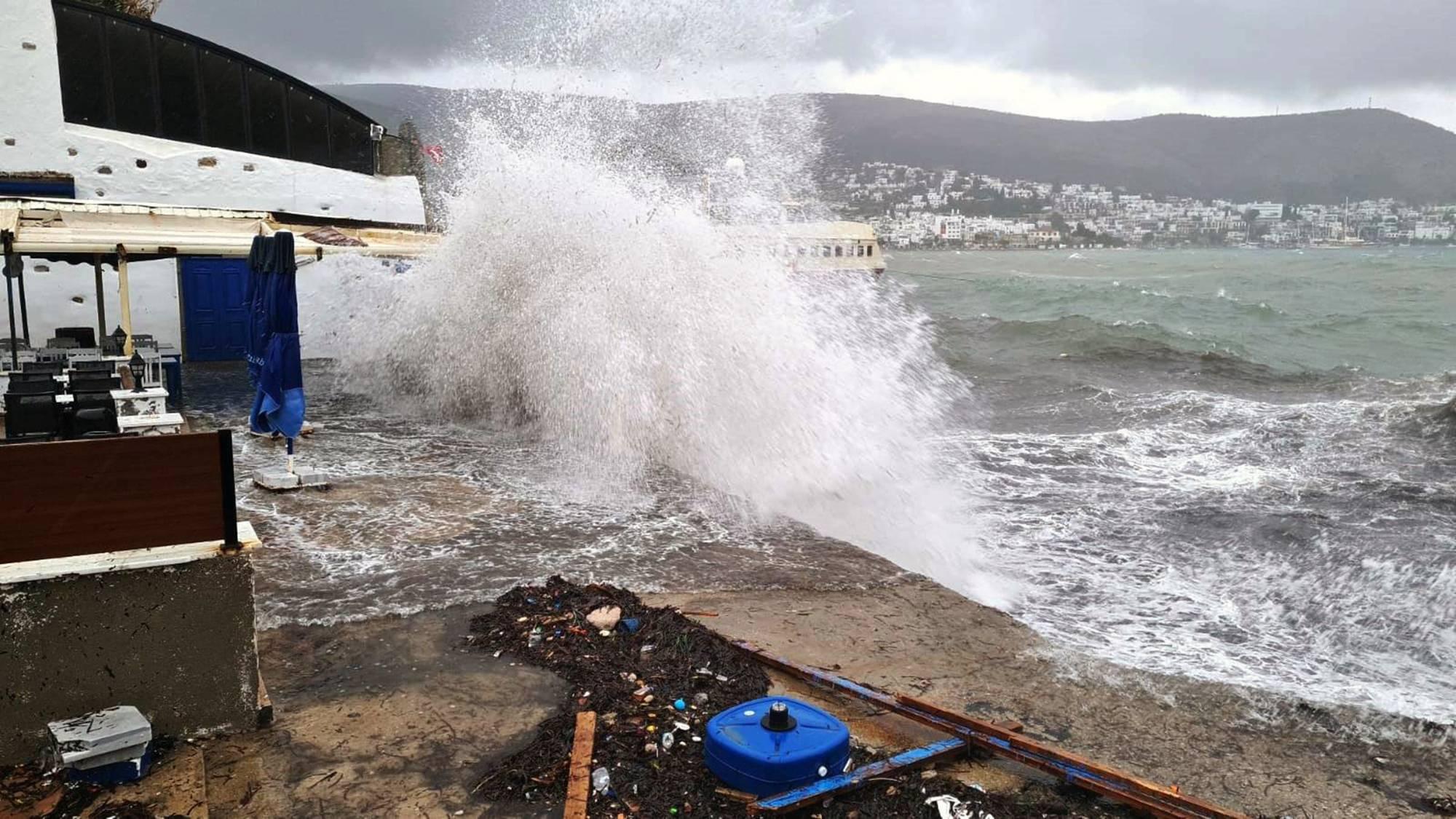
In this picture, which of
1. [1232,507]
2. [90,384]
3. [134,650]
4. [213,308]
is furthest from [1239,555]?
[213,308]

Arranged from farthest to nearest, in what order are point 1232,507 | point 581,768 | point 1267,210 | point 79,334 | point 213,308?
1. point 1267,210
2. point 213,308
3. point 79,334
4. point 1232,507
5. point 581,768

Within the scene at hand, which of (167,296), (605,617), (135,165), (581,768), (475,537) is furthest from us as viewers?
(167,296)

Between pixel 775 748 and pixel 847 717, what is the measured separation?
34.0 inches

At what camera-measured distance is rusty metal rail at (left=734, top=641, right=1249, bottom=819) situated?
12.0 feet

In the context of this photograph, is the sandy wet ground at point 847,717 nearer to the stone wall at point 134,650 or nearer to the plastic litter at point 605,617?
the stone wall at point 134,650

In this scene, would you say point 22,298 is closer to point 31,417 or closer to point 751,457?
point 31,417

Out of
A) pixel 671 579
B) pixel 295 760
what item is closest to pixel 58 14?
pixel 671 579

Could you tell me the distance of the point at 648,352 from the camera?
10.8m

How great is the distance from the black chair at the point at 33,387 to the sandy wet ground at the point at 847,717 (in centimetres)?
340

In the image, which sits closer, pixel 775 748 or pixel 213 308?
pixel 775 748

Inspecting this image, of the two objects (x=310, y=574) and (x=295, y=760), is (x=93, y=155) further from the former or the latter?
→ (x=295, y=760)

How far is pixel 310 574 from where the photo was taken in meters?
6.08

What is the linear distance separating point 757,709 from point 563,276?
8802 mm

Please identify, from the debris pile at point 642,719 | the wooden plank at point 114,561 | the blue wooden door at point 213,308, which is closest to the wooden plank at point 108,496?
the wooden plank at point 114,561
